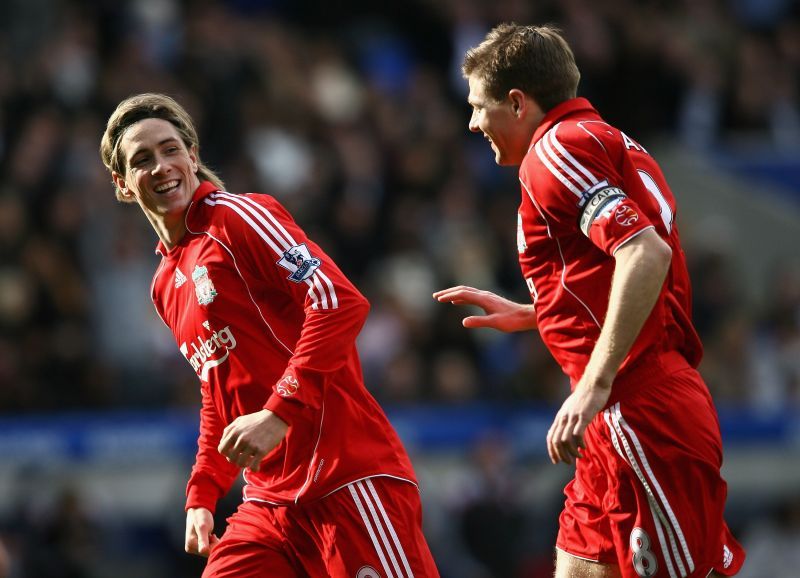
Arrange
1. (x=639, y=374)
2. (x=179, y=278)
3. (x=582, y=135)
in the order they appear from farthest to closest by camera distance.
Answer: (x=179, y=278)
(x=639, y=374)
(x=582, y=135)

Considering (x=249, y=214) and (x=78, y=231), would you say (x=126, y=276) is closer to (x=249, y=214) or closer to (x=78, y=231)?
(x=78, y=231)

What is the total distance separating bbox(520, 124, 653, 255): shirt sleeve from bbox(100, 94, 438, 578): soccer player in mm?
816

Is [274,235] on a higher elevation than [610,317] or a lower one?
higher

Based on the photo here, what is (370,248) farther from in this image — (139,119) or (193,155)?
(139,119)

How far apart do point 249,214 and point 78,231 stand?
6.51m

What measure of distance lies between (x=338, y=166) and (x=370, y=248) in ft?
3.15

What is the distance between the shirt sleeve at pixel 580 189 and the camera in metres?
4.27

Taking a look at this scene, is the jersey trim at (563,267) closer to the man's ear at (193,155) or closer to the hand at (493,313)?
the hand at (493,313)

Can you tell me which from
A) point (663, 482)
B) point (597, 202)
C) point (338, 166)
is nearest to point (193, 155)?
point (597, 202)

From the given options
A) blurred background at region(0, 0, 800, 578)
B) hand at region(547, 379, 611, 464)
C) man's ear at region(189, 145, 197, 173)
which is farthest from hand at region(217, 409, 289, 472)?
blurred background at region(0, 0, 800, 578)

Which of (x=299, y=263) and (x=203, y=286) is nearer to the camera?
(x=299, y=263)

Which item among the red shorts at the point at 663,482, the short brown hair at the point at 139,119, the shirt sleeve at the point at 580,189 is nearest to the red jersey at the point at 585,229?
the shirt sleeve at the point at 580,189

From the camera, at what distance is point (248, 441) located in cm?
450

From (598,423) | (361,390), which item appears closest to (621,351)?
(598,423)
